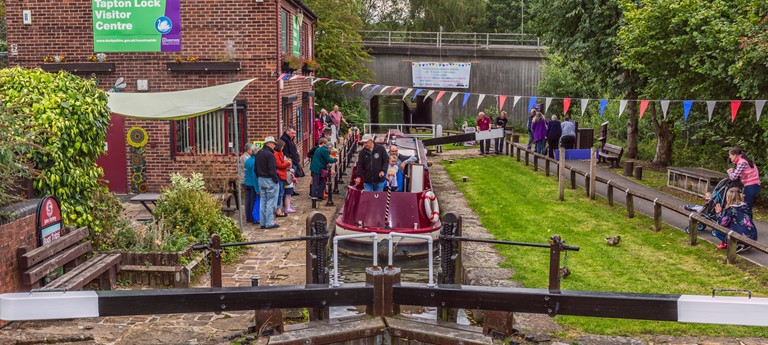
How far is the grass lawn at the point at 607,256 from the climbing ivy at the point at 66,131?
587 cm

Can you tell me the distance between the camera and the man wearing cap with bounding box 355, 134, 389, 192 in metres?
14.8

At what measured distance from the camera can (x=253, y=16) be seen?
17.9 metres

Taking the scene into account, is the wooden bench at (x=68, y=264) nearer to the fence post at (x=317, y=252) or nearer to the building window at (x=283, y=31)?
the fence post at (x=317, y=252)

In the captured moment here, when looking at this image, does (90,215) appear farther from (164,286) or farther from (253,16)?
(253,16)

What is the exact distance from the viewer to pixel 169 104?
13156 millimetres

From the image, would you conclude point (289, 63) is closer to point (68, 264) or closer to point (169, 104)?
point (169, 104)

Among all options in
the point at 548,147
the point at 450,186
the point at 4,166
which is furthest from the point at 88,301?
the point at 548,147

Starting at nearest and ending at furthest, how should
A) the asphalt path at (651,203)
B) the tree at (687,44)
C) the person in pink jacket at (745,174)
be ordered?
the asphalt path at (651,203), the person in pink jacket at (745,174), the tree at (687,44)

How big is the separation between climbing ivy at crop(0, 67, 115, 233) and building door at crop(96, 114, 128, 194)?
7080 millimetres

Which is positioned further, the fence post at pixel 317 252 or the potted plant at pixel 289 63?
the potted plant at pixel 289 63

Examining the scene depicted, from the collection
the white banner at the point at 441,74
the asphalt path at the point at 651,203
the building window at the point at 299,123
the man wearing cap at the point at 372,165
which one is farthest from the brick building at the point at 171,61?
the white banner at the point at 441,74

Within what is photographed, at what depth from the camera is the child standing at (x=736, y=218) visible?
1246cm

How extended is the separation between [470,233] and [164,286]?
5.61 m

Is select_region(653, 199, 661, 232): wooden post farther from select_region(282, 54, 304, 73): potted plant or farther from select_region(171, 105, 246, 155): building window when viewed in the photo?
→ select_region(282, 54, 304, 73): potted plant
